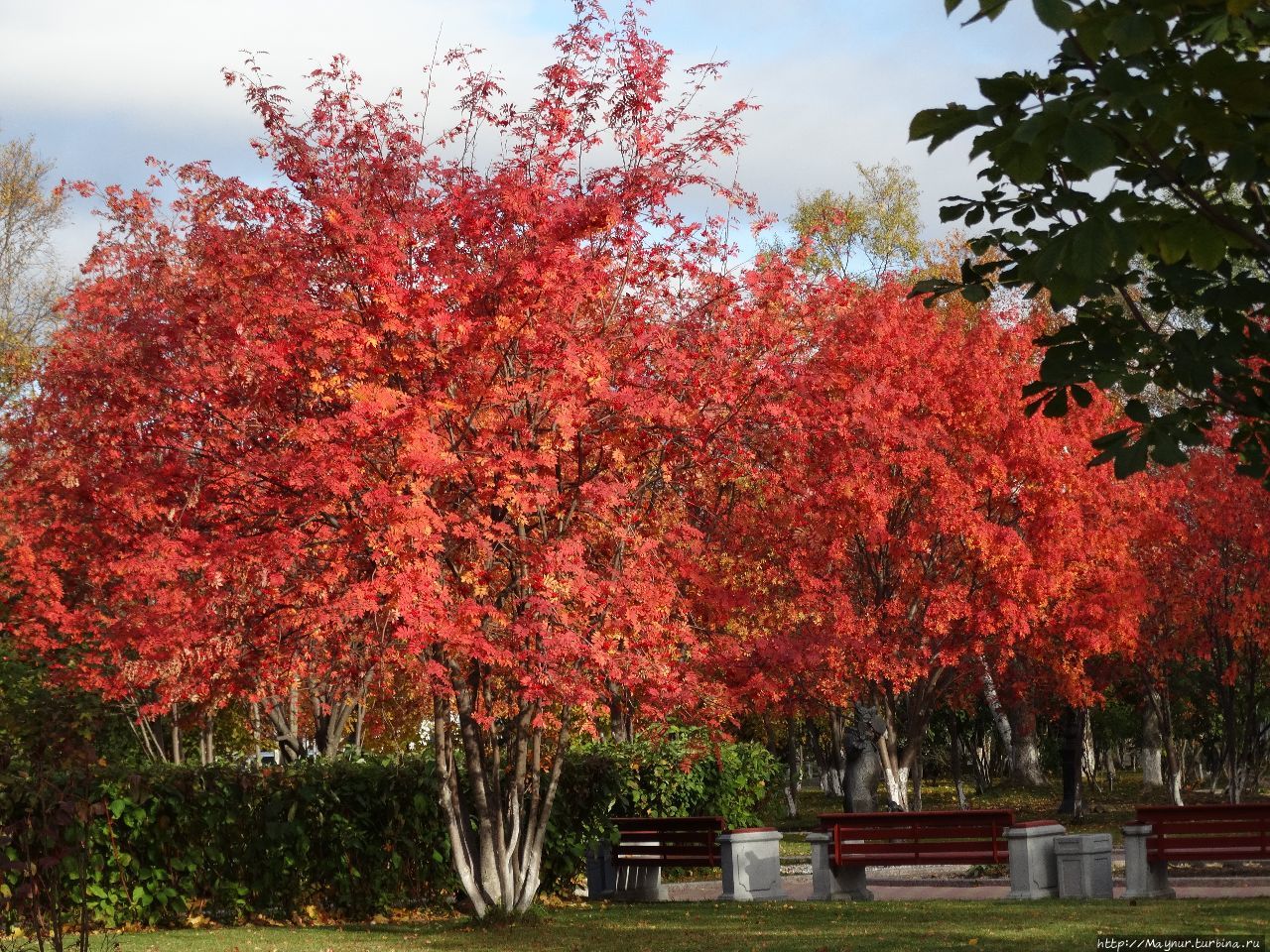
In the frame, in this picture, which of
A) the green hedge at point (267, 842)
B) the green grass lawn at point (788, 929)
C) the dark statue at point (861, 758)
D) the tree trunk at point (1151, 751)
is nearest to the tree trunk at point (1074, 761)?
the dark statue at point (861, 758)

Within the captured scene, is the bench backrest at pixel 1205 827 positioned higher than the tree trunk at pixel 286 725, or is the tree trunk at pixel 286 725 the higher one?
the tree trunk at pixel 286 725

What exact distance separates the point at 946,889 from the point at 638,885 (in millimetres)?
3519

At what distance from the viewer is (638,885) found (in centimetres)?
1573

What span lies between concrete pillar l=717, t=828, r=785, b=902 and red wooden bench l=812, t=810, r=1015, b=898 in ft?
1.55

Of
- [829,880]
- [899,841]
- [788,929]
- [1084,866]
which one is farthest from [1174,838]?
[788,929]

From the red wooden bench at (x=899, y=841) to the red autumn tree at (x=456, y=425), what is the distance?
2127 mm

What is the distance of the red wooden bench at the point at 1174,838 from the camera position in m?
12.9

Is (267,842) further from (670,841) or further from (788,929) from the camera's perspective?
(788,929)

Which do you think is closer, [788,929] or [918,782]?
[788,929]

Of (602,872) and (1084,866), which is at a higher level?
(1084,866)

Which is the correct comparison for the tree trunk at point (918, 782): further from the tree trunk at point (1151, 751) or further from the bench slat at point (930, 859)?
the tree trunk at point (1151, 751)

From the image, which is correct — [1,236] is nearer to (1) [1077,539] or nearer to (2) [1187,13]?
(1) [1077,539]

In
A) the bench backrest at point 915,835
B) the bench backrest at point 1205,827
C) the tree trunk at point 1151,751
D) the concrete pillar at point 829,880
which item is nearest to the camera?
the bench backrest at point 1205,827

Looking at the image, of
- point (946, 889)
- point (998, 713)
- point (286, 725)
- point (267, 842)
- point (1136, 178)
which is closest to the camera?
point (1136, 178)
